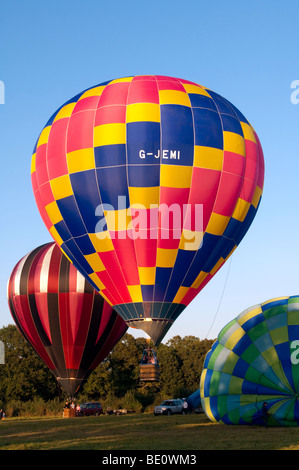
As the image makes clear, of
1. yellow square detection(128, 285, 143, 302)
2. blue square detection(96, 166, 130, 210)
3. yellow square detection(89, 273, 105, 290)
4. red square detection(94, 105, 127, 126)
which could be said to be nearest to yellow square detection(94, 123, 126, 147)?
red square detection(94, 105, 127, 126)

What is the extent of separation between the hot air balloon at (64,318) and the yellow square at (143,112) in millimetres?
10701

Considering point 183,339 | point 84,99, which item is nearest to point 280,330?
point 84,99

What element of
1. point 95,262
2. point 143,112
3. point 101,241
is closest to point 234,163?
point 143,112

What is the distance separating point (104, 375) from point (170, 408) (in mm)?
21462

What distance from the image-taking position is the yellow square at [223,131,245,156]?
1867 cm

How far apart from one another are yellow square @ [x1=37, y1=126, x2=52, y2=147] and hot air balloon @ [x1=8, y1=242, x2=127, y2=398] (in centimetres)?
842

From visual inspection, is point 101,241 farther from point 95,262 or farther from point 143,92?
point 143,92

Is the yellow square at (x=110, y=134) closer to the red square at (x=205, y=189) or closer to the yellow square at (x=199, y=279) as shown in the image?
the red square at (x=205, y=189)

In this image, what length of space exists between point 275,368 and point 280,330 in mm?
1091

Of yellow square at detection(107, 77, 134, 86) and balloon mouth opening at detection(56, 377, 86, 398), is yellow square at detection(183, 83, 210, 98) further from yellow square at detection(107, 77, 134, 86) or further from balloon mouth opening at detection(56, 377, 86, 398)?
balloon mouth opening at detection(56, 377, 86, 398)

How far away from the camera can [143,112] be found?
1817 cm

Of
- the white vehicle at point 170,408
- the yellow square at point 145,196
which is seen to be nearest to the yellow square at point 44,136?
the yellow square at point 145,196

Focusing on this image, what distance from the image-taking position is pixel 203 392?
18.5 m
